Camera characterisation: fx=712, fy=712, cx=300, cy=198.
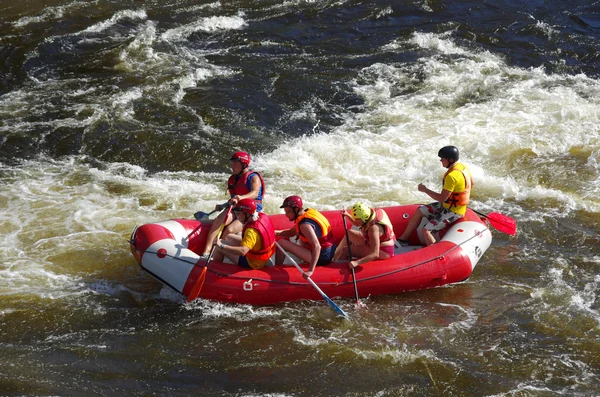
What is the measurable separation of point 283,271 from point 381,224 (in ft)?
3.95

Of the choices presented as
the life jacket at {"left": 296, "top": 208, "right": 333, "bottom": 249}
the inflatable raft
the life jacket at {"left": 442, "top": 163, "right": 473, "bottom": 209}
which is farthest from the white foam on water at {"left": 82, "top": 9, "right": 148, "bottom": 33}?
the life jacket at {"left": 442, "top": 163, "right": 473, "bottom": 209}

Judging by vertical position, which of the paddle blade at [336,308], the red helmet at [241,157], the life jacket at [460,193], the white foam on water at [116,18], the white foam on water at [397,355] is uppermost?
the white foam on water at [116,18]

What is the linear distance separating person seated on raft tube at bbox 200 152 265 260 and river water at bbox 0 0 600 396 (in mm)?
887

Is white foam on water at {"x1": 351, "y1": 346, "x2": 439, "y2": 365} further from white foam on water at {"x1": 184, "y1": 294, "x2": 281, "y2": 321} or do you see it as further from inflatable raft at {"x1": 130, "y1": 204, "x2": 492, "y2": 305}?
white foam on water at {"x1": 184, "y1": 294, "x2": 281, "y2": 321}

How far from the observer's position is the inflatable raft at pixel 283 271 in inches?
301

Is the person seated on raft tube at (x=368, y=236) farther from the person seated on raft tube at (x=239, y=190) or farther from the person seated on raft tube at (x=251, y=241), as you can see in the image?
the person seated on raft tube at (x=239, y=190)

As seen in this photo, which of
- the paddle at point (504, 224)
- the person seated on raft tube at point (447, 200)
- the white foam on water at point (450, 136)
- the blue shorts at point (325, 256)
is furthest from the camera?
the white foam on water at point (450, 136)

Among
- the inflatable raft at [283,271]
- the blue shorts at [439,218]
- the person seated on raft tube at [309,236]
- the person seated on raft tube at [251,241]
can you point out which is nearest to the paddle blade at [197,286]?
the inflatable raft at [283,271]

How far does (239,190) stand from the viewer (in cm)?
840

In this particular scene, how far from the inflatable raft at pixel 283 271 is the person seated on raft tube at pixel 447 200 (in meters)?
0.18

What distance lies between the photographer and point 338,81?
13711mm

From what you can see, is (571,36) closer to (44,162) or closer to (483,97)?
(483,97)

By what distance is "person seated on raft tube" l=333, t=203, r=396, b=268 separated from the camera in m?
7.76

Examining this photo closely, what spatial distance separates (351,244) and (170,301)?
213 centimetres
